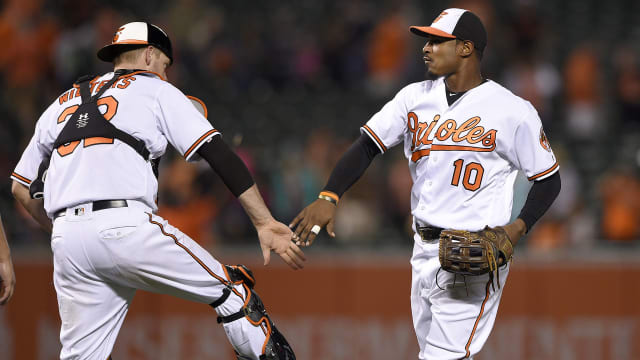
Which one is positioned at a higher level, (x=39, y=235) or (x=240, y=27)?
(x=240, y=27)

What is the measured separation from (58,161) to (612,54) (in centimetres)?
952

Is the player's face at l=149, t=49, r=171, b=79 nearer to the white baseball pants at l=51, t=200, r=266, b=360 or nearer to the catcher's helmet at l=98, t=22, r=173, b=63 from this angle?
the catcher's helmet at l=98, t=22, r=173, b=63

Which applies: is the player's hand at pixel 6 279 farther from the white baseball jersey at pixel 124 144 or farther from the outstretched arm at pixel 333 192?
the outstretched arm at pixel 333 192

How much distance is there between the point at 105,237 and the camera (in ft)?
13.7

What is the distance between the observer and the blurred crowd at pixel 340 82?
31.2 feet

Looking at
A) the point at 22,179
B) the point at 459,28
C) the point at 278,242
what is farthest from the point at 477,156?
the point at 22,179

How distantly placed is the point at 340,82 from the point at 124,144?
25.3ft

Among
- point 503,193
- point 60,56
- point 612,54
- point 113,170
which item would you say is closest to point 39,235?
point 60,56

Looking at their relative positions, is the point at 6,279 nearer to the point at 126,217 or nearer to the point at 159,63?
the point at 126,217

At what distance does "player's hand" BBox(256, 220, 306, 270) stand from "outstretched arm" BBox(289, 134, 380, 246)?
17 centimetres

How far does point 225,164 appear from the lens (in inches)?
172

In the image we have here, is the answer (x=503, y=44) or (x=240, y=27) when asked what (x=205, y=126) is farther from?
(x=240, y=27)

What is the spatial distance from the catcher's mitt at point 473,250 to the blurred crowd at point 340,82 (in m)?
4.82

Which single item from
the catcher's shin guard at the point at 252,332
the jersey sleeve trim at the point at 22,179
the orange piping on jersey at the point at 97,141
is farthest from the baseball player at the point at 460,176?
the jersey sleeve trim at the point at 22,179
